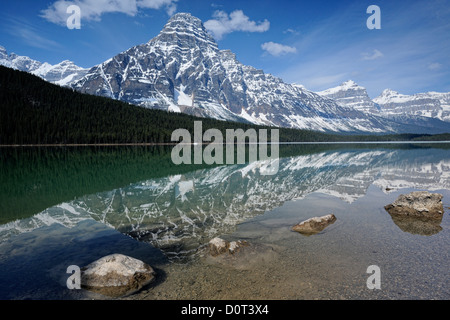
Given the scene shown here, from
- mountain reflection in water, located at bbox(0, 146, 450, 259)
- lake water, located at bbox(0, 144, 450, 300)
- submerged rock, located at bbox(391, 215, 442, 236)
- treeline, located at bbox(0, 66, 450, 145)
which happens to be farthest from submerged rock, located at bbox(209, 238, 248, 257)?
treeline, located at bbox(0, 66, 450, 145)

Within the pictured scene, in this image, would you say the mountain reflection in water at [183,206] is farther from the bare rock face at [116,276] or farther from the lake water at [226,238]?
the bare rock face at [116,276]

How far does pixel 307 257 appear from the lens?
11.8 metres

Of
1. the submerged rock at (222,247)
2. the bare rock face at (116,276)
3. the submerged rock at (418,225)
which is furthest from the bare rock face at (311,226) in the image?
the bare rock face at (116,276)

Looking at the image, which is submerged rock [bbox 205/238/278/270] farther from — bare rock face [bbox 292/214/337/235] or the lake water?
bare rock face [bbox 292/214/337/235]

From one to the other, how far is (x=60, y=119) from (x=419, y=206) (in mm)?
171758

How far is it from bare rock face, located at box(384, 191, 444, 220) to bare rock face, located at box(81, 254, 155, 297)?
18.5m

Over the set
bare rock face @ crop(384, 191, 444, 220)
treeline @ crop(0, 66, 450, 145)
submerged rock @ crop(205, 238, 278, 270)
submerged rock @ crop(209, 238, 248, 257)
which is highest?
treeline @ crop(0, 66, 450, 145)

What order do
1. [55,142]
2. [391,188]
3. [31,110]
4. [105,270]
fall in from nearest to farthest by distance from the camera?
[105,270]
[391,188]
[55,142]
[31,110]

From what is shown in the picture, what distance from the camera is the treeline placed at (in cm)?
12825

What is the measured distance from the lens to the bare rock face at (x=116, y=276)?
9336 mm
